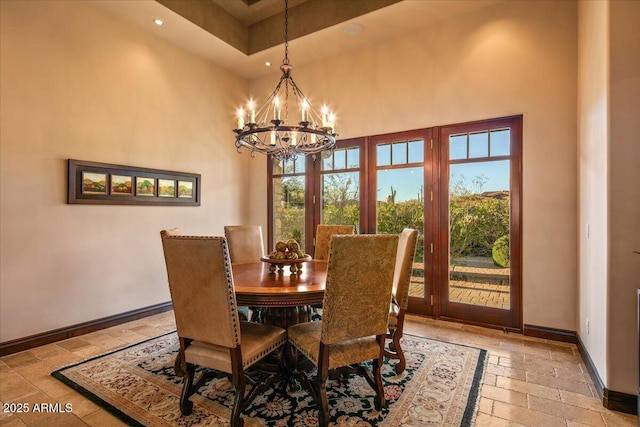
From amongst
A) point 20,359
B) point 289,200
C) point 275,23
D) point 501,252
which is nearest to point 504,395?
point 501,252

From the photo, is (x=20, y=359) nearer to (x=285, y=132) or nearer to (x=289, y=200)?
(x=285, y=132)

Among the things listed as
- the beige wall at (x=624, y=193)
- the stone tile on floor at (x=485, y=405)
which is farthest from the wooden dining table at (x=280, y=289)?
the beige wall at (x=624, y=193)

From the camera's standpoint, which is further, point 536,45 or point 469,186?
point 469,186

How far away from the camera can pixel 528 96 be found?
342 centimetres

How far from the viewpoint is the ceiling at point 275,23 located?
144 inches

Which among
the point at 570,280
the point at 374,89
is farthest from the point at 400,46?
the point at 570,280

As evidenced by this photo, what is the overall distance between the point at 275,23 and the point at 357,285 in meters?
→ 3.99

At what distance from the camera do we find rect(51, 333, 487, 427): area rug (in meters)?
2.03

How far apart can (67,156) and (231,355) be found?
293cm

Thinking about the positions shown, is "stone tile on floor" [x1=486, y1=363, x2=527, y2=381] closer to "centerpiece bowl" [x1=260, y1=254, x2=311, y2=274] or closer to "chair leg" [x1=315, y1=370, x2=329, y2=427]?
"chair leg" [x1=315, y1=370, x2=329, y2=427]

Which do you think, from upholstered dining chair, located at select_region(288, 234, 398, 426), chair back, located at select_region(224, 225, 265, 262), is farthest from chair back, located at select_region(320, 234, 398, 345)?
chair back, located at select_region(224, 225, 265, 262)

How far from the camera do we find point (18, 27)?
10.0ft

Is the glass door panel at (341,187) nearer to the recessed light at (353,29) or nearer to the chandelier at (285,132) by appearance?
the chandelier at (285,132)

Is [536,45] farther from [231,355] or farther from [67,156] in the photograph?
[67,156]
